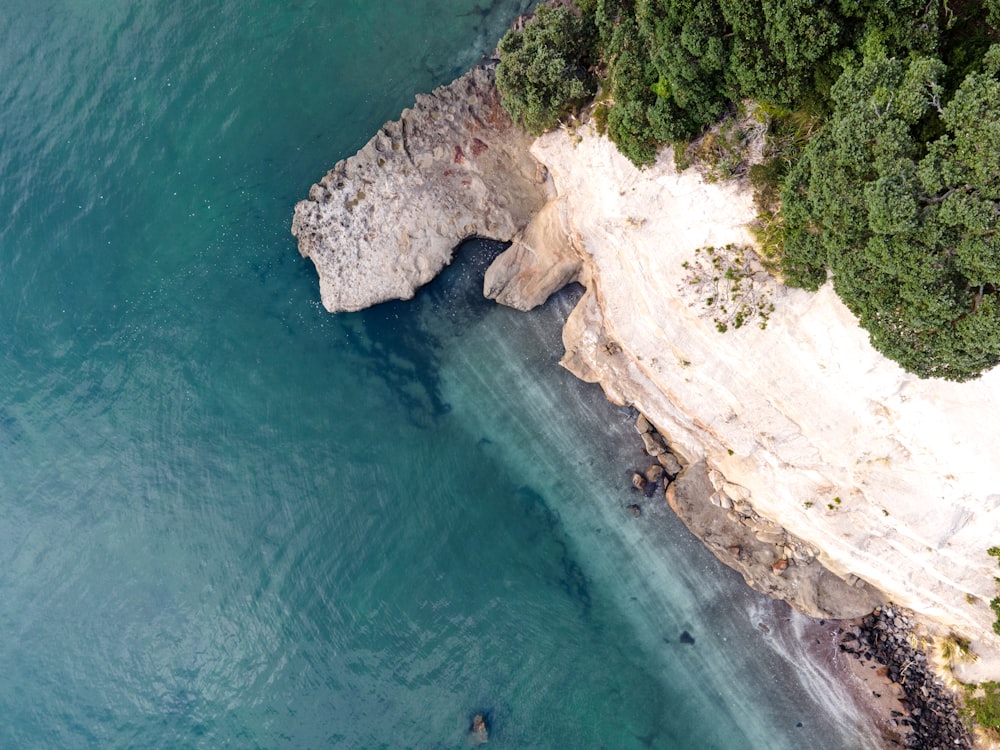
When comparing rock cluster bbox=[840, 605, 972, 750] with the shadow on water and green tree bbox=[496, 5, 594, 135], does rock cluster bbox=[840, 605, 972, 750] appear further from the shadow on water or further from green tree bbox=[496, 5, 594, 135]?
green tree bbox=[496, 5, 594, 135]

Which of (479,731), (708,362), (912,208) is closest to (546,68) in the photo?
(708,362)

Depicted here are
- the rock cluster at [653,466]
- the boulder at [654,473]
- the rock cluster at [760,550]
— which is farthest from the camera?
the boulder at [654,473]

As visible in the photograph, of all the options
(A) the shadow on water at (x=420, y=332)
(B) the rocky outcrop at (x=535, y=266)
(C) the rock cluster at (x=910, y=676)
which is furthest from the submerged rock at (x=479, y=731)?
(B) the rocky outcrop at (x=535, y=266)

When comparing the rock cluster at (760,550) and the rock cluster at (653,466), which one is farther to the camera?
the rock cluster at (653,466)

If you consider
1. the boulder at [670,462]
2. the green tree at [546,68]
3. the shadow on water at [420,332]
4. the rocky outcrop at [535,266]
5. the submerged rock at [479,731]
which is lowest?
the submerged rock at [479,731]

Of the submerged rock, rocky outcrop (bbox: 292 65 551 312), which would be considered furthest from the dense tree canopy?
the submerged rock

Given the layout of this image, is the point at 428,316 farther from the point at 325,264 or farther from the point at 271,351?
the point at 271,351

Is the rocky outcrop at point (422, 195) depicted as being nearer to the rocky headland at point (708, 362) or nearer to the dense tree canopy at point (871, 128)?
the rocky headland at point (708, 362)

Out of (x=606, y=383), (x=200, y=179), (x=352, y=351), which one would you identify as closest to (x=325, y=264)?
(x=352, y=351)
